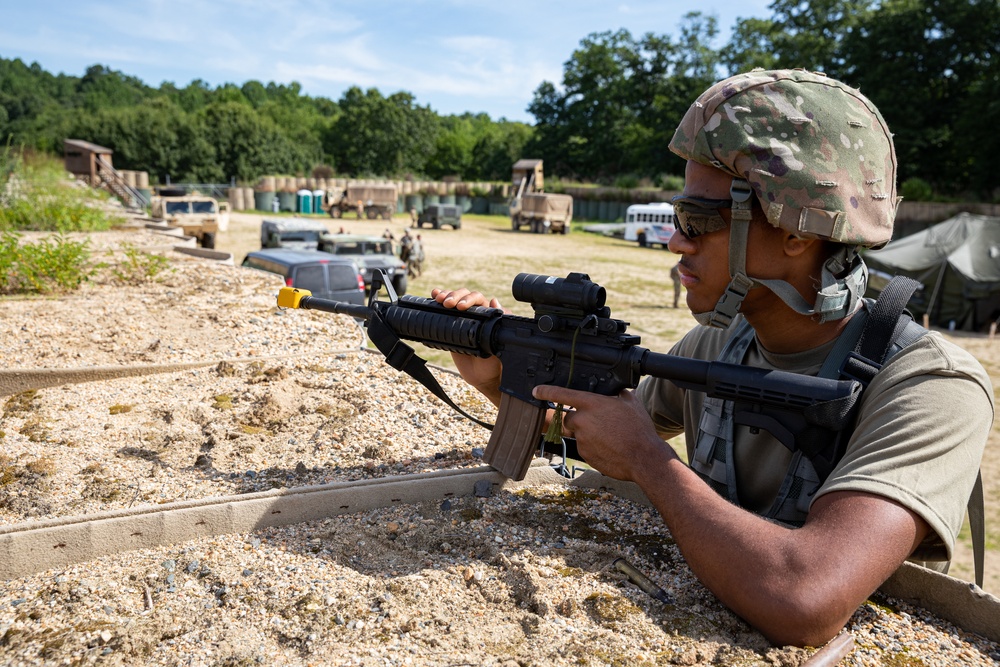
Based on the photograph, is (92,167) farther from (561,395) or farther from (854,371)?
(854,371)

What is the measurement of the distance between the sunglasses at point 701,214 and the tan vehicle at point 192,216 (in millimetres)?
22519

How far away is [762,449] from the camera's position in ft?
7.46

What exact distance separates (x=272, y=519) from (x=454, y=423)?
1474mm

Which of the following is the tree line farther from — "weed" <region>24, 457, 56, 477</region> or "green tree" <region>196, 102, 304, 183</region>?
"weed" <region>24, 457, 56, 477</region>

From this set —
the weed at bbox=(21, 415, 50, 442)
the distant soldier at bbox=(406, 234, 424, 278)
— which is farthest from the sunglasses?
the distant soldier at bbox=(406, 234, 424, 278)

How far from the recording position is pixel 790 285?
2.08 meters

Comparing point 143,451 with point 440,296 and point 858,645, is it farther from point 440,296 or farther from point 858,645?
point 858,645

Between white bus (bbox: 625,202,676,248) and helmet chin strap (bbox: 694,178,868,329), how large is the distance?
119 feet

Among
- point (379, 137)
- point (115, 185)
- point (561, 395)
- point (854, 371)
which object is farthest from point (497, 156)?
point (854, 371)

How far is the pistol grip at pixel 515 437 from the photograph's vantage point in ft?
8.70

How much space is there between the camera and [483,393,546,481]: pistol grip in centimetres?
265

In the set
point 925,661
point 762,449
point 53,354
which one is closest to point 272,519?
point 762,449

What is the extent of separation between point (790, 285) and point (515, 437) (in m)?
1.16

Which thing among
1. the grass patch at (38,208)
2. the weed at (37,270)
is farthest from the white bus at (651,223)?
the weed at (37,270)
